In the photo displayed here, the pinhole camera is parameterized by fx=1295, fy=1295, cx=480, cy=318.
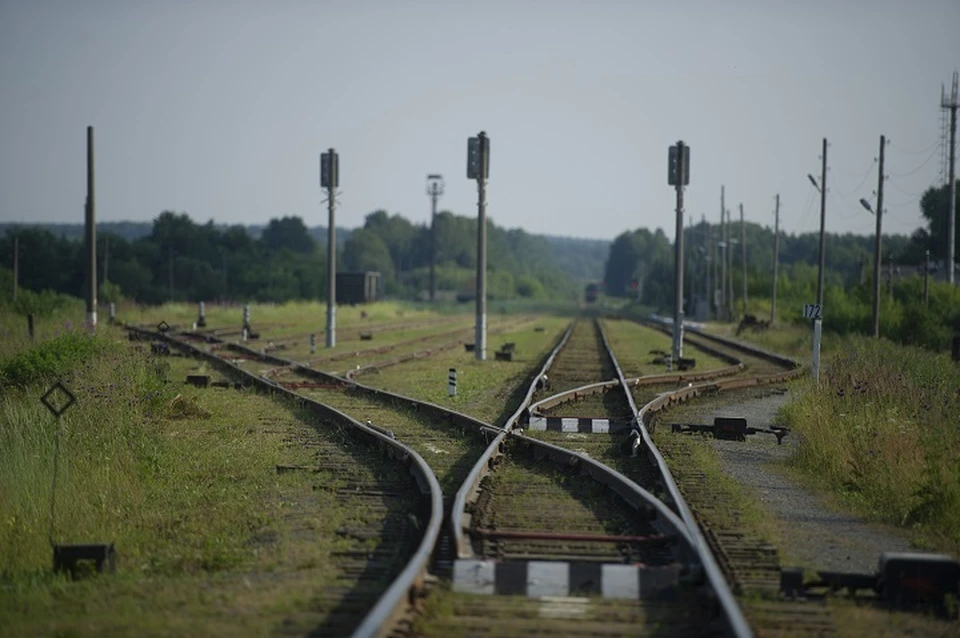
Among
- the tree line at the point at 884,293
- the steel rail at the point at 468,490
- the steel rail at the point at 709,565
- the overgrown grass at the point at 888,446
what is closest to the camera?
the steel rail at the point at 709,565

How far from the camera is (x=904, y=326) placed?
1726 inches

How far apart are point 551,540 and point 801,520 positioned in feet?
9.61

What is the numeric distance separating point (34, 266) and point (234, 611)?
8886 cm

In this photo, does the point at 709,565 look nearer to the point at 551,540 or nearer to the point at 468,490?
the point at 551,540

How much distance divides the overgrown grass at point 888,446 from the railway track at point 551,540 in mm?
2037

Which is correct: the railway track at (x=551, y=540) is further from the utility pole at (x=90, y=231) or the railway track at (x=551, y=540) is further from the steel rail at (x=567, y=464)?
the utility pole at (x=90, y=231)

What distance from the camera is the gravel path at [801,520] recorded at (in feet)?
33.0

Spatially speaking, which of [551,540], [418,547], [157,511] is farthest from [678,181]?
[418,547]

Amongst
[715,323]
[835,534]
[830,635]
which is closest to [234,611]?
[830,635]

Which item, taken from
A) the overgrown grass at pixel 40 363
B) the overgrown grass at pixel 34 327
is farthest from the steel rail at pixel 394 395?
the overgrown grass at pixel 40 363

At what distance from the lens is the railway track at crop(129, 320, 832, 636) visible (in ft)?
25.5

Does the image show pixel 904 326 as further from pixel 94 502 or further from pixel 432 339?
pixel 94 502

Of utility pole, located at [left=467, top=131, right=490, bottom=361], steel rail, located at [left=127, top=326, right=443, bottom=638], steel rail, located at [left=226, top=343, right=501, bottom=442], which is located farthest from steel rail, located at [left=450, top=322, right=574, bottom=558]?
utility pole, located at [left=467, top=131, right=490, bottom=361]

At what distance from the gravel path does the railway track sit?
0.75 meters
